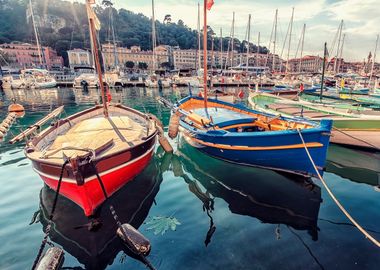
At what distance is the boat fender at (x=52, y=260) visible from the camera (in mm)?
4836

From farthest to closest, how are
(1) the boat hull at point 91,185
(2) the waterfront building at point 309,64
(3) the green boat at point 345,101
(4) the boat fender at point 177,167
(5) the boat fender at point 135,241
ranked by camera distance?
(2) the waterfront building at point 309,64
(3) the green boat at point 345,101
(4) the boat fender at point 177,167
(1) the boat hull at point 91,185
(5) the boat fender at point 135,241

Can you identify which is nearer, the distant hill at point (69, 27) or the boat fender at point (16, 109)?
the boat fender at point (16, 109)

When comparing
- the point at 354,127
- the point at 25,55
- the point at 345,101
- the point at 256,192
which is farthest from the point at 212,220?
the point at 25,55

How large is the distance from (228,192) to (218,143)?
2.26 m

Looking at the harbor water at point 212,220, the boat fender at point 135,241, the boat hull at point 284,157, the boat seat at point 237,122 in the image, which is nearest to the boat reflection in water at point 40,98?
the harbor water at point 212,220

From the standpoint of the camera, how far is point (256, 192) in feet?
27.9

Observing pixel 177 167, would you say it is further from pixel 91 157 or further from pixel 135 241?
pixel 135 241

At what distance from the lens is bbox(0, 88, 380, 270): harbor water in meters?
5.50

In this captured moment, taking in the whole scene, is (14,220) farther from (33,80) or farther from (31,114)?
(33,80)

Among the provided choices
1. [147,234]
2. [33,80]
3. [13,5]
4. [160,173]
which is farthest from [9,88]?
[13,5]

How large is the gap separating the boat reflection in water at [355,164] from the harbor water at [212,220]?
9 centimetres

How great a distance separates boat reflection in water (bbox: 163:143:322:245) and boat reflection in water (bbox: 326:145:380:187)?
2598 millimetres

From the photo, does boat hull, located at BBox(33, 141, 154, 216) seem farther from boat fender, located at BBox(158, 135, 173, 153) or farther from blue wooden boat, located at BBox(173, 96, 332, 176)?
boat fender, located at BBox(158, 135, 173, 153)

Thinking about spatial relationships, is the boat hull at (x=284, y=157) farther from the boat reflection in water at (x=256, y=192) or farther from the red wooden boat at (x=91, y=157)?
the red wooden boat at (x=91, y=157)
